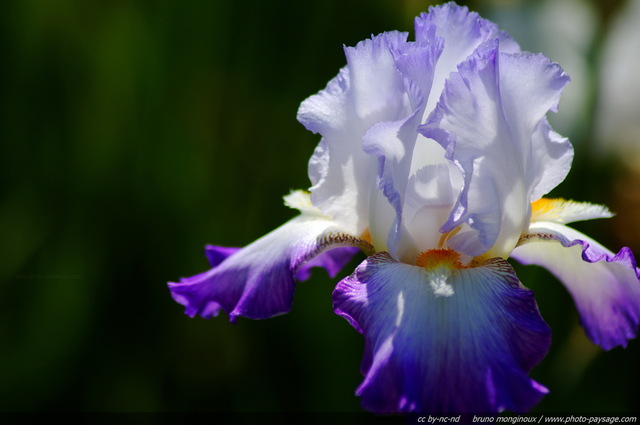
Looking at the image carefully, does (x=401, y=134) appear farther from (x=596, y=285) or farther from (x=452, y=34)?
(x=596, y=285)

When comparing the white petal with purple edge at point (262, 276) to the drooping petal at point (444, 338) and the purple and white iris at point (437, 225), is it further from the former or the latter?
the drooping petal at point (444, 338)

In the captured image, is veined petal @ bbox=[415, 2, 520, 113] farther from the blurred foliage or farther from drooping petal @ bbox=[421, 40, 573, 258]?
the blurred foliage

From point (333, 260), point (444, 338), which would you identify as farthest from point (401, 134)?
point (333, 260)

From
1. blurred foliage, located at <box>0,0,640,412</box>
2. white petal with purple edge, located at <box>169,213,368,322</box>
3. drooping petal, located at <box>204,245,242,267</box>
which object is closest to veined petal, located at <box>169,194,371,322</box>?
white petal with purple edge, located at <box>169,213,368,322</box>

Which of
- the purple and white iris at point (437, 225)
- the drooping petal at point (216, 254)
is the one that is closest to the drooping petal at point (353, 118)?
the purple and white iris at point (437, 225)

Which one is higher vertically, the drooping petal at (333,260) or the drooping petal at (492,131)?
the drooping petal at (492,131)

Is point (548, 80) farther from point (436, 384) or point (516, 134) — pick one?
point (436, 384)

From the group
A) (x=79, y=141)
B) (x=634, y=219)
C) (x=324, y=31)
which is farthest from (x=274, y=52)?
(x=634, y=219)
